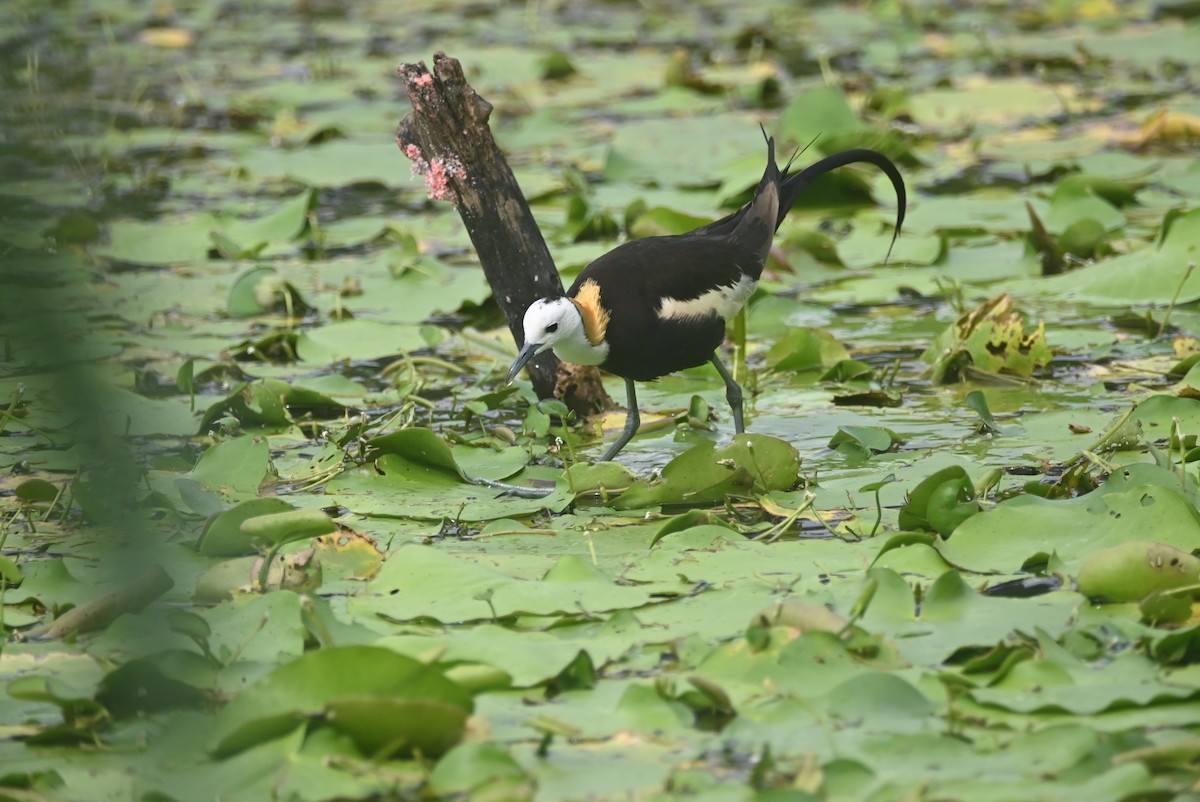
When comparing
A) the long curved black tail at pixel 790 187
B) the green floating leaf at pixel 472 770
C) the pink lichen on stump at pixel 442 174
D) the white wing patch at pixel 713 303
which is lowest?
the green floating leaf at pixel 472 770

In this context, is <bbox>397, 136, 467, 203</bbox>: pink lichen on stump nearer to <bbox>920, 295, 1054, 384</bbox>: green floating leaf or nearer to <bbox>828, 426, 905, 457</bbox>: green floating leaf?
<bbox>828, 426, 905, 457</bbox>: green floating leaf

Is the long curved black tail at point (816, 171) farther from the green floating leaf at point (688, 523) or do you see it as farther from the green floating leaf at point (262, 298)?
the green floating leaf at point (262, 298)

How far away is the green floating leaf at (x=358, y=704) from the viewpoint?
8.84 feet

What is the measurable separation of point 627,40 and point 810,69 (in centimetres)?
174

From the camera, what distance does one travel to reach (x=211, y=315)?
629 centimetres

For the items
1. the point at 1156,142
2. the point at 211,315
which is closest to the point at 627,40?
the point at 1156,142

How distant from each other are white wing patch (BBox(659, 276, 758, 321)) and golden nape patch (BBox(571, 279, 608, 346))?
0.56 feet

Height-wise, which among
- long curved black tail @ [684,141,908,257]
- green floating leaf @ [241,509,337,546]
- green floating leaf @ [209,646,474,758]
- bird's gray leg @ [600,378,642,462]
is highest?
long curved black tail @ [684,141,908,257]

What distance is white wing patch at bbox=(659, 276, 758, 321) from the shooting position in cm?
433

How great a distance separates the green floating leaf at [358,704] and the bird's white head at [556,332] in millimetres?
1484

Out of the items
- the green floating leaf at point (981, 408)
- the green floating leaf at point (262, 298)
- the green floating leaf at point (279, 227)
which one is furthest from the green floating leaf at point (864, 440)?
the green floating leaf at point (279, 227)

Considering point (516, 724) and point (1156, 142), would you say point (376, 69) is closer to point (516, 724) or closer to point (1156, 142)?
point (1156, 142)

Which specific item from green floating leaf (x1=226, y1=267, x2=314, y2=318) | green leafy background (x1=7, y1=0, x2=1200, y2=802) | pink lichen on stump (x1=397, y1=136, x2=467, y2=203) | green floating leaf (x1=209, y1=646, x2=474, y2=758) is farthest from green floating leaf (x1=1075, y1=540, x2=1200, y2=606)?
green floating leaf (x1=226, y1=267, x2=314, y2=318)

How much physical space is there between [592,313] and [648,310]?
0.53 feet
